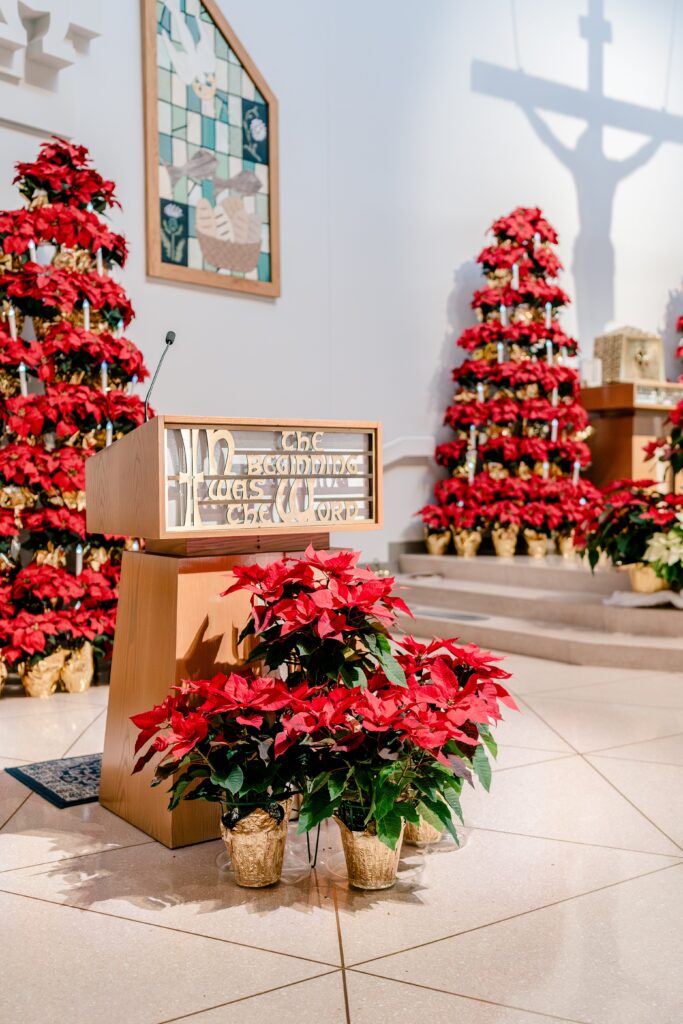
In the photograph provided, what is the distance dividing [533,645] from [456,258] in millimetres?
3239

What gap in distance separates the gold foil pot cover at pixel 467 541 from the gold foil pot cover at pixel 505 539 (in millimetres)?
122

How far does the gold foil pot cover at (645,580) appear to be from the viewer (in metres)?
4.32

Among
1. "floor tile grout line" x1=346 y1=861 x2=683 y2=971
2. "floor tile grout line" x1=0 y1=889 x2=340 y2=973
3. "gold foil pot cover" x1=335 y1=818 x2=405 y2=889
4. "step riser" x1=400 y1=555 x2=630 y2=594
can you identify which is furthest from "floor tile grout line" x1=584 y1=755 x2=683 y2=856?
"step riser" x1=400 y1=555 x2=630 y2=594

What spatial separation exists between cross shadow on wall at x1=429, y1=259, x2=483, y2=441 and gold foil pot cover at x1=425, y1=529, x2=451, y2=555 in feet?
2.34

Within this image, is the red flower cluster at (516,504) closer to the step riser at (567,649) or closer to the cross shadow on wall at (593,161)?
the step riser at (567,649)

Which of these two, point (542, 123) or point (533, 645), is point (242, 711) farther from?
point (542, 123)

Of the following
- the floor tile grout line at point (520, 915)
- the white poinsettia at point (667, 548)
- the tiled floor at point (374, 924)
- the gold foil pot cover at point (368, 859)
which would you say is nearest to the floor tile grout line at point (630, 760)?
the tiled floor at point (374, 924)

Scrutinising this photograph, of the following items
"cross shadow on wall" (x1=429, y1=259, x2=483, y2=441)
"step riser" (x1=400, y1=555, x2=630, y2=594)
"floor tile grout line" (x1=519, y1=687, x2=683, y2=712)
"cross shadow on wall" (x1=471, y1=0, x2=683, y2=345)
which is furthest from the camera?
"cross shadow on wall" (x1=471, y1=0, x2=683, y2=345)

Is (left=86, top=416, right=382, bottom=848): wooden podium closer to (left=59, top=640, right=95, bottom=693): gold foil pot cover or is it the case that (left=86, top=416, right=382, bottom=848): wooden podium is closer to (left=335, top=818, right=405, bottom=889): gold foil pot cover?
(left=335, top=818, right=405, bottom=889): gold foil pot cover

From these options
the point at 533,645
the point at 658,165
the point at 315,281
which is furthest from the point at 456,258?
the point at 533,645

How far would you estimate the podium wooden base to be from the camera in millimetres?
1973

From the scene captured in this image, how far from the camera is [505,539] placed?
19.5ft

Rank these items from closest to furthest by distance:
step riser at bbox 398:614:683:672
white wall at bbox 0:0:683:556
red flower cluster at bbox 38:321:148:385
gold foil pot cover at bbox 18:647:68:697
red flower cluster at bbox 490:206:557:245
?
1. gold foil pot cover at bbox 18:647:68:697
2. red flower cluster at bbox 38:321:148:385
3. step riser at bbox 398:614:683:672
4. white wall at bbox 0:0:683:556
5. red flower cluster at bbox 490:206:557:245

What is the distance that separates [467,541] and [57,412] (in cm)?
308
